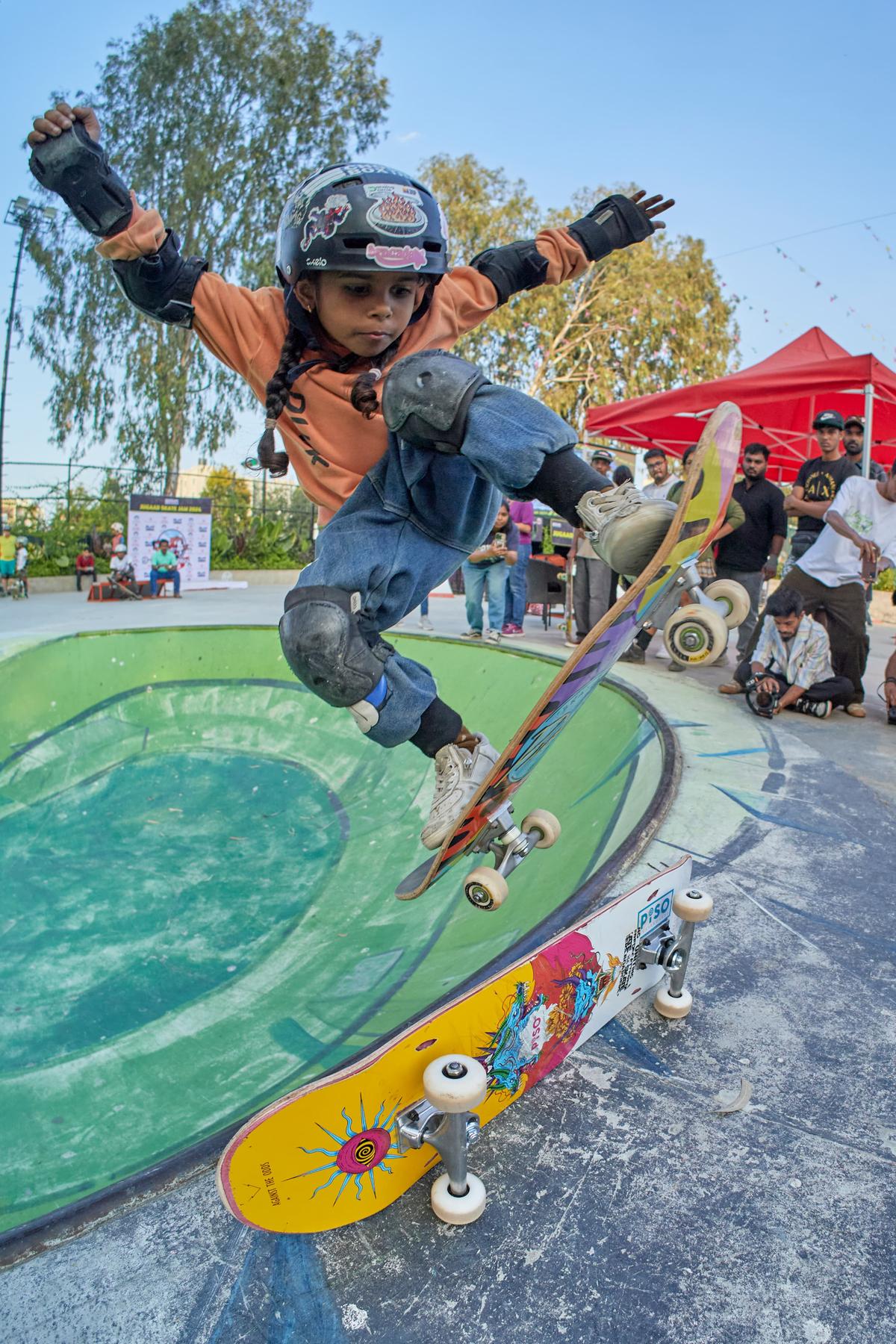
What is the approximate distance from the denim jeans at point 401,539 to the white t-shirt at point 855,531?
432 centimetres

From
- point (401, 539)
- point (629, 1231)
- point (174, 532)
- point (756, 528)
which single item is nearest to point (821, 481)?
point (756, 528)

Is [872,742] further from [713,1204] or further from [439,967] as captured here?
[713,1204]

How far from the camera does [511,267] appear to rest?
8.88 ft

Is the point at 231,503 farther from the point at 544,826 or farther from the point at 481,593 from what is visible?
the point at 544,826

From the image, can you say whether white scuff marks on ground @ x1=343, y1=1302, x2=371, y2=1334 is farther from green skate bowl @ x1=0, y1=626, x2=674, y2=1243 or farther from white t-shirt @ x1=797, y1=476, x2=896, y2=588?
white t-shirt @ x1=797, y1=476, x2=896, y2=588

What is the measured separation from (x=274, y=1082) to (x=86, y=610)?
10.6 metres

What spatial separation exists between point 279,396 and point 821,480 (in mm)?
5659

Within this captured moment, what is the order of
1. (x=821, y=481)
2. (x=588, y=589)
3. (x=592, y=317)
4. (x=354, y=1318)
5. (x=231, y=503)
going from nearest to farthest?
(x=354, y=1318)
(x=821, y=481)
(x=588, y=589)
(x=231, y=503)
(x=592, y=317)

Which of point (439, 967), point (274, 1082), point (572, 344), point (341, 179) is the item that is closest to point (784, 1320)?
point (274, 1082)

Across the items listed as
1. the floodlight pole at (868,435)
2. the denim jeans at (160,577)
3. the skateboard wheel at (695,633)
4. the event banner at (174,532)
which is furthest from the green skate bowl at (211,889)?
the event banner at (174,532)

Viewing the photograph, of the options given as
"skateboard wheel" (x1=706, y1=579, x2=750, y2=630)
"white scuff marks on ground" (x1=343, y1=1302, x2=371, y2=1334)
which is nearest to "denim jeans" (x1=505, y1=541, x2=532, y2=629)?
"skateboard wheel" (x1=706, y1=579, x2=750, y2=630)

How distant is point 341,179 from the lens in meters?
2.29

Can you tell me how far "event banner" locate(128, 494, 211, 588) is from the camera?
49.5 feet

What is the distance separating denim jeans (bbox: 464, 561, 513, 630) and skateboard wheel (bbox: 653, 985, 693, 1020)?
7.27 m
